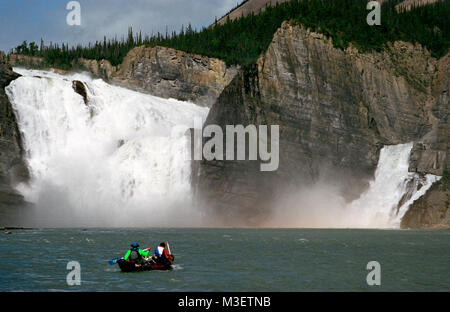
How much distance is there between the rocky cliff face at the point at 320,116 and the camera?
83.6 meters

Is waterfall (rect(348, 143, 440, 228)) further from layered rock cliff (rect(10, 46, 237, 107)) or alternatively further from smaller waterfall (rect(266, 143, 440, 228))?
layered rock cliff (rect(10, 46, 237, 107))

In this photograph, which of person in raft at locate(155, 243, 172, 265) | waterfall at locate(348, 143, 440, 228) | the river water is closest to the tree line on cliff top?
waterfall at locate(348, 143, 440, 228)

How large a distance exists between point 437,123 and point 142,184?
40806 mm

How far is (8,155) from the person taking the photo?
8425cm

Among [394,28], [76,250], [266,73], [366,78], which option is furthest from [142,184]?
[394,28]

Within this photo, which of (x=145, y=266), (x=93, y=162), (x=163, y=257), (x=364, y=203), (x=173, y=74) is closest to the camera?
(x=163, y=257)

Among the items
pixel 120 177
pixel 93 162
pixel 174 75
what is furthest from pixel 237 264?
pixel 174 75

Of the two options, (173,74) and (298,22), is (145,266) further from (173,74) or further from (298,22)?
(173,74)

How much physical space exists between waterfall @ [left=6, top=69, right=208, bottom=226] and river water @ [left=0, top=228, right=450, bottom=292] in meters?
26.0

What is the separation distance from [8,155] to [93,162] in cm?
1183

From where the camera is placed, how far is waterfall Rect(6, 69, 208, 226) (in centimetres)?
8431

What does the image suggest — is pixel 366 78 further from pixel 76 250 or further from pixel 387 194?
pixel 76 250

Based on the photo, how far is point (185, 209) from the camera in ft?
280

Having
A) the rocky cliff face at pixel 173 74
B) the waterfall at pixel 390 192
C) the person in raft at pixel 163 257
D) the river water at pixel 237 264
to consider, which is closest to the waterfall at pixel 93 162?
the waterfall at pixel 390 192
